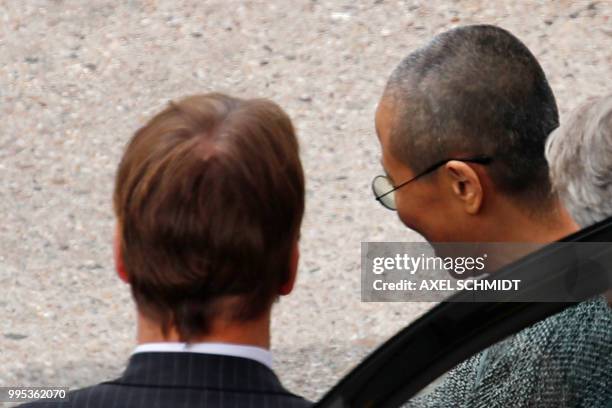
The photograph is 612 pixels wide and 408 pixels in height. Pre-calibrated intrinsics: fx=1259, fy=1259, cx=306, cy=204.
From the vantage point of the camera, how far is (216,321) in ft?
5.91

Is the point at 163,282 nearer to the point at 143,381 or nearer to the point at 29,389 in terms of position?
the point at 143,381

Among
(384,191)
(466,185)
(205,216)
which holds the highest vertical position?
(205,216)

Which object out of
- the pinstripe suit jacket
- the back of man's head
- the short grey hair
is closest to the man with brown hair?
the pinstripe suit jacket

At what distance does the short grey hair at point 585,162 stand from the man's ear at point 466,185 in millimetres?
285

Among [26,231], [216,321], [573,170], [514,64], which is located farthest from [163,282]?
[26,231]

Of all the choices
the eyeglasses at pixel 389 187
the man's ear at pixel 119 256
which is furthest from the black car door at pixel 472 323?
the eyeglasses at pixel 389 187

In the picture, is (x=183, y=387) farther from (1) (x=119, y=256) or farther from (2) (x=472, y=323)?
(2) (x=472, y=323)

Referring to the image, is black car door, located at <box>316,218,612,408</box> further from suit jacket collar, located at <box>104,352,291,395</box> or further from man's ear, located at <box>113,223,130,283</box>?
man's ear, located at <box>113,223,130,283</box>

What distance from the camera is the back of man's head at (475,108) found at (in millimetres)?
2752

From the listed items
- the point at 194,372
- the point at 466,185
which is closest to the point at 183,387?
the point at 194,372

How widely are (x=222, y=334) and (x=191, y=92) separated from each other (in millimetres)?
4101

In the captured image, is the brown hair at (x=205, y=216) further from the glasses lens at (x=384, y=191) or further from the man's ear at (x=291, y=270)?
the glasses lens at (x=384, y=191)

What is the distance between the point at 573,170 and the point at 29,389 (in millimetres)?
2819

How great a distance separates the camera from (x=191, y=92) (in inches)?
229
